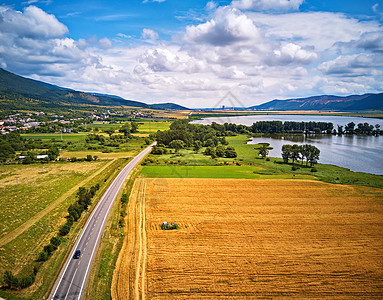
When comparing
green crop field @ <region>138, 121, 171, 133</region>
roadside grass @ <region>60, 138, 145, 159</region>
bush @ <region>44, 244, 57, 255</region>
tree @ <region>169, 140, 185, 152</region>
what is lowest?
bush @ <region>44, 244, 57, 255</region>

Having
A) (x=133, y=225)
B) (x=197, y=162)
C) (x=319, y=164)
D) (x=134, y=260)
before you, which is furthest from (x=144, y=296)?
(x=319, y=164)

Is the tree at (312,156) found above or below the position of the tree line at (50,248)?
above

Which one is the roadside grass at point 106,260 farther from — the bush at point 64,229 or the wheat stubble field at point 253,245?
the bush at point 64,229

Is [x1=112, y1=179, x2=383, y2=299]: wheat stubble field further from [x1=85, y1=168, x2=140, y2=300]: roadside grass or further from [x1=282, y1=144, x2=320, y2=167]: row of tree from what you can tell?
[x1=282, y1=144, x2=320, y2=167]: row of tree

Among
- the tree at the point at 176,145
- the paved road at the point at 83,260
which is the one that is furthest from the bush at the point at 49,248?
the tree at the point at 176,145

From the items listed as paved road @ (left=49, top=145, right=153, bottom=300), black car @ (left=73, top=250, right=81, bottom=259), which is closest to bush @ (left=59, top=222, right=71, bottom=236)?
paved road @ (left=49, top=145, right=153, bottom=300)

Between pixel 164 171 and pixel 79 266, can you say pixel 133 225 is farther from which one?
pixel 164 171
